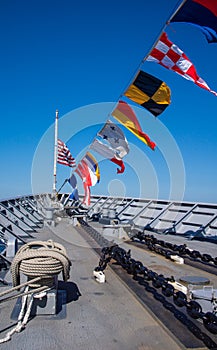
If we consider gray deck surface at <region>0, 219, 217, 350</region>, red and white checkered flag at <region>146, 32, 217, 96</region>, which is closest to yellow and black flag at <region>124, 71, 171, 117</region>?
red and white checkered flag at <region>146, 32, 217, 96</region>

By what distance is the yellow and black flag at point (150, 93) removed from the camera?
5.10m

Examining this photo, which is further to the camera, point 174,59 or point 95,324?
point 174,59

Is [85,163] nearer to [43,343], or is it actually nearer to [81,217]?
[81,217]

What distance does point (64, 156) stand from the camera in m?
13.6

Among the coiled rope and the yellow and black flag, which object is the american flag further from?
the coiled rope

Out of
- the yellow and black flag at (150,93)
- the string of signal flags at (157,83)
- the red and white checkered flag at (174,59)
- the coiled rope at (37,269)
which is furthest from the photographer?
the yellow and black flag at (150,93)

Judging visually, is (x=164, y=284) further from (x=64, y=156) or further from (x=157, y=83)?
(x=64, y=156)

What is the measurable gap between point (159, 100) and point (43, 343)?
13.5ft

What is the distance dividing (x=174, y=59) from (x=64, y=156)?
962 cm

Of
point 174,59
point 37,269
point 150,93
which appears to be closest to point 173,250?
point 150,93

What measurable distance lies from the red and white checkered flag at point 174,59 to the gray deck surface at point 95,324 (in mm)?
2730

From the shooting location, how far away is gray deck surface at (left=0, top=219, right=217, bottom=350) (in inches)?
77.0

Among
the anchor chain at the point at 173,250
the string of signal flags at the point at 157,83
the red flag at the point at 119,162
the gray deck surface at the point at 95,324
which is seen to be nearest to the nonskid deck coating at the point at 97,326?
the gray deck surface at the point at 95,324

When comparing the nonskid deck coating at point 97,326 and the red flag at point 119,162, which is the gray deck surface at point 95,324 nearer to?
the nonskid deck coating at point 97,326
